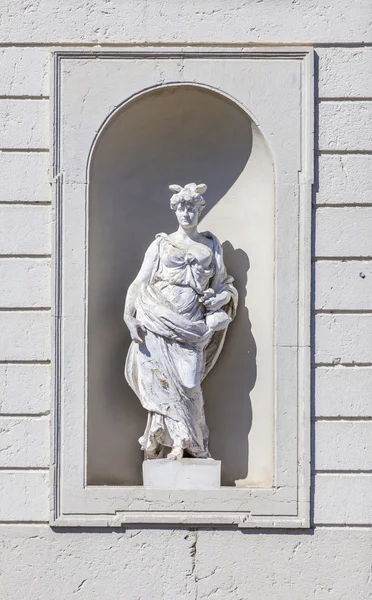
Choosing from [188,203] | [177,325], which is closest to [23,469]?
[177,325]

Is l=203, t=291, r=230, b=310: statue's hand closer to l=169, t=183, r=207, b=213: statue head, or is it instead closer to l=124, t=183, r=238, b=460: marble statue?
l=124, t=183, r=238, b=460: marble statue

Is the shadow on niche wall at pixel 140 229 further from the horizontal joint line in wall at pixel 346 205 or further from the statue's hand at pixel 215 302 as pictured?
the horizontal joint line in wall at pixel 346 205

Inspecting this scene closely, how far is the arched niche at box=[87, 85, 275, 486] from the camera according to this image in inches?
427

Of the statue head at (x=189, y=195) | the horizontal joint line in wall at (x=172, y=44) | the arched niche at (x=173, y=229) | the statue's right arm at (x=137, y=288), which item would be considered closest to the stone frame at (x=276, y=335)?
the horizontal joint line in wall at (x=172, y=44)

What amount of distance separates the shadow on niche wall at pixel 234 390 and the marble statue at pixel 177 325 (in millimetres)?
173

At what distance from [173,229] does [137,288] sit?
30.1 inches

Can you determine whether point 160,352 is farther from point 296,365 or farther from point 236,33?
point 236,33

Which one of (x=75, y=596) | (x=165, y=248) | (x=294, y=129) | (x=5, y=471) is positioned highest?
(x=294, y=129)

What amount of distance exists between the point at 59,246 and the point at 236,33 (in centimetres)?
211

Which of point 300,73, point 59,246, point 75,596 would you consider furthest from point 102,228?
point 75,596

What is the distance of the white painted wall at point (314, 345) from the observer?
34.4 feet

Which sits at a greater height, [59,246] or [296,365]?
[59,246]

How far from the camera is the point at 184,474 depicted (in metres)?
10.6

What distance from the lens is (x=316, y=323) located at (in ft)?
34.8
